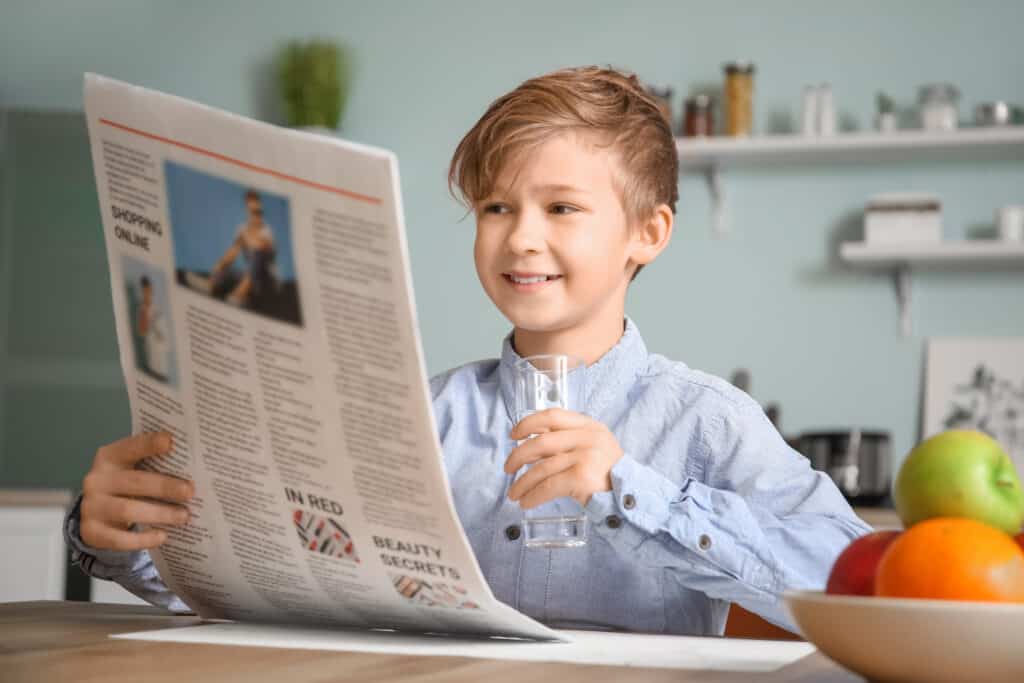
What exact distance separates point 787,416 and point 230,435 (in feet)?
8.72

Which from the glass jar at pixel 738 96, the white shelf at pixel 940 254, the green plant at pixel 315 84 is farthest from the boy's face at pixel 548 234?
→ the green plant at pixel 315 84

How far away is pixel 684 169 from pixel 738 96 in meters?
0.26

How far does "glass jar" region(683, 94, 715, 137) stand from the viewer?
11.2 feet

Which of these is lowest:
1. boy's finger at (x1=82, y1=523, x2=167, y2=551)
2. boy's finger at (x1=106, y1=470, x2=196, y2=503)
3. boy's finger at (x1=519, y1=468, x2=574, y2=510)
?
boy's finger at (x1=82, y1=523, x2=167, y2=551)

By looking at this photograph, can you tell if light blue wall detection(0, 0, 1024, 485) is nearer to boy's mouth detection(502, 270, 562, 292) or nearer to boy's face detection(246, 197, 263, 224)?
boy's mouth detection(502, 270, 562, 292)

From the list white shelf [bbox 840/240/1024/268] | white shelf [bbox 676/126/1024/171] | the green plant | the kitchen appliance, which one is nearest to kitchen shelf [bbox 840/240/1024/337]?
white shelf [bbox 840/240/1024/268]

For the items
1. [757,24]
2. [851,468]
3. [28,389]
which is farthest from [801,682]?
[28,389]

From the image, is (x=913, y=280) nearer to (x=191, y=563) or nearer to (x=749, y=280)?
(x=749, y=280)

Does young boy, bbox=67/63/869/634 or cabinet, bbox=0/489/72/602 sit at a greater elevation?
young boy, bbox=67/63/869/634

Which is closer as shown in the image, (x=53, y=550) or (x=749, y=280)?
(x=53, y=550)

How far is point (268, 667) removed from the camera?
785 millimetres

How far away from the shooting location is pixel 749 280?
3.46 m

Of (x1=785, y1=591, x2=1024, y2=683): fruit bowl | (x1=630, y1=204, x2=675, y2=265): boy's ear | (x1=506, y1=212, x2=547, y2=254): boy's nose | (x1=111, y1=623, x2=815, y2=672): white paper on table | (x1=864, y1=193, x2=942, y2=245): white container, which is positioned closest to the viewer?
(x1=785, y1=591, x2=1024, y2=683): fruit bowl

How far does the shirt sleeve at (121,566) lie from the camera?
118cm
